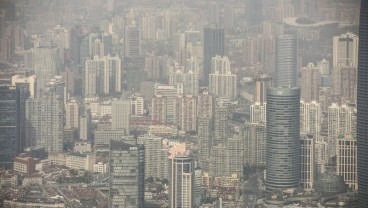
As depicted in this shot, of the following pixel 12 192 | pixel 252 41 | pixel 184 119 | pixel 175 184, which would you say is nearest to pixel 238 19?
pixel 252 41

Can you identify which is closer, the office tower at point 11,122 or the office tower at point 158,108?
the office tower at point 11,122

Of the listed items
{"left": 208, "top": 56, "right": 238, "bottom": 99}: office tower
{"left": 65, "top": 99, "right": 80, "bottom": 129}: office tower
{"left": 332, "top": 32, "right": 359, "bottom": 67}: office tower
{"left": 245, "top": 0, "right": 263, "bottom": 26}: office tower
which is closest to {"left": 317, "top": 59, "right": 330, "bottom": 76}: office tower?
{"left": 332, "top": 32, "right": 359, "bottom": 67}: office tower

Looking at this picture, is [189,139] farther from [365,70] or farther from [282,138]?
[365,70]

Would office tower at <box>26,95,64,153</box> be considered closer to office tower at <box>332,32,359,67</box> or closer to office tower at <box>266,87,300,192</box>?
office tower at <box>266,87,300,192</box>

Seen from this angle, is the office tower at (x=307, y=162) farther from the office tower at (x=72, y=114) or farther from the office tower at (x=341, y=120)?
the office tower at (x=72, y=114)

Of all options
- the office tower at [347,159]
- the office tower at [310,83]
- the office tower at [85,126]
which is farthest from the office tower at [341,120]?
the office tower at [85,126]
